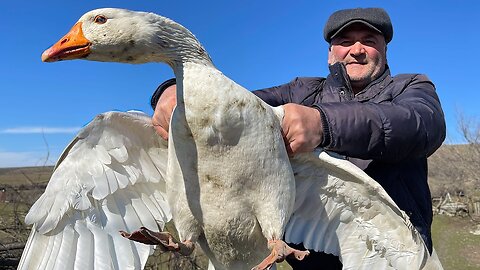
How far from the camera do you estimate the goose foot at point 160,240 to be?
9.70 ft

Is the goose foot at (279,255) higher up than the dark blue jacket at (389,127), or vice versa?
the dark blue jacket at (389,127)

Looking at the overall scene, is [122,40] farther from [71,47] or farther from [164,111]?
[164,111]

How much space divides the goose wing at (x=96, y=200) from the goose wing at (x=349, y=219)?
1.08m

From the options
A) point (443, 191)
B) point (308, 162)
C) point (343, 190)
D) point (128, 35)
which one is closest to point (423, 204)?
point (343, 190)

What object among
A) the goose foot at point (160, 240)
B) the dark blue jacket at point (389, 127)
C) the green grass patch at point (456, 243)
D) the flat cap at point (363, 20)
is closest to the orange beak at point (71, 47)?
the goose foot at point (160, 240)

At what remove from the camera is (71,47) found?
289 centimetres

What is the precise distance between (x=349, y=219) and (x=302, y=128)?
1.02m

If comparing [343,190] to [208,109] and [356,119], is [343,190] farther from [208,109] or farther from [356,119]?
[208,109]

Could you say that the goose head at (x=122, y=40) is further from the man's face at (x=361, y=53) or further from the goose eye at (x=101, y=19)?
the man's face at (x=361, y=53)

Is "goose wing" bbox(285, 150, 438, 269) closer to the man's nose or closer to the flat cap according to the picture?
the man's nose

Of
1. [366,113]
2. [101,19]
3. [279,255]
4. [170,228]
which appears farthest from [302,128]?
[170,228]

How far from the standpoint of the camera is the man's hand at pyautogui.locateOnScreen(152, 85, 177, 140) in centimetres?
339

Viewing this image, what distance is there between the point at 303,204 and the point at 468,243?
853 inches

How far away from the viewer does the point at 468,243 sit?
22750 mm
